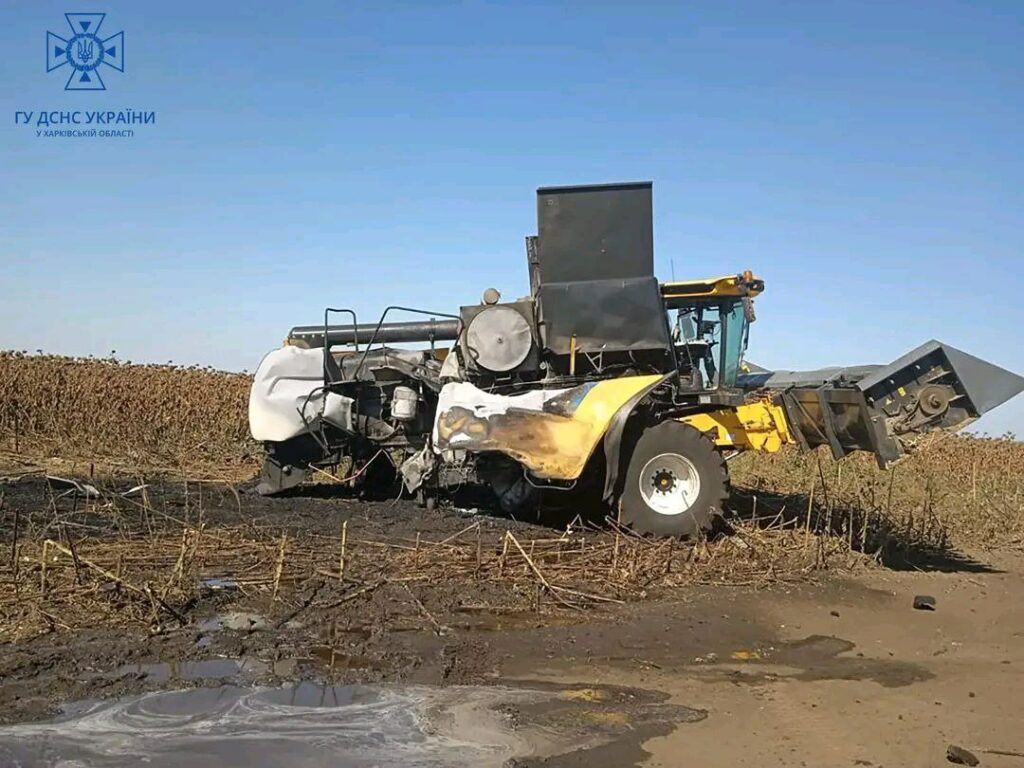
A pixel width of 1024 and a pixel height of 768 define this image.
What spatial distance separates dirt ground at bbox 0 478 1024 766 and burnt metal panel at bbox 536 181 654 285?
3.81 metres

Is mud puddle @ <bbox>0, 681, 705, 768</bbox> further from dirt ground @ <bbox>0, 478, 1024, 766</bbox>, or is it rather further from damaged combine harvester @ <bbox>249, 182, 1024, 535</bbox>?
damaged combine harvester @ <bbox>249, 182, 1024, 535</bbox>

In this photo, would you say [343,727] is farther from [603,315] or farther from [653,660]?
[603,315]

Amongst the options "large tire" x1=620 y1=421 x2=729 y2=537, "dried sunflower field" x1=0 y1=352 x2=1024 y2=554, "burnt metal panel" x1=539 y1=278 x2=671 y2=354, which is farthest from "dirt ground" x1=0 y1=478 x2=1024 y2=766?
"dried sunflower field" x1=0 y1=352 x2=1024 y2=554

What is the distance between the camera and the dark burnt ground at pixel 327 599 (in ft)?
17.2

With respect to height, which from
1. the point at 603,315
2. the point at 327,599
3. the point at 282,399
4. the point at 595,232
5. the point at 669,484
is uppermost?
the point at 595,232

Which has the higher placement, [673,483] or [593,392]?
[593,392]

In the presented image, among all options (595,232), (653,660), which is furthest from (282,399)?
(653,660)

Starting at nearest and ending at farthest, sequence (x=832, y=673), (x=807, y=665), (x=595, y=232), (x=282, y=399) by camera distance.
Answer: (x=832, y=673) → (x=807, y=665) → (x=595, y=232) → (x=282, y=399)

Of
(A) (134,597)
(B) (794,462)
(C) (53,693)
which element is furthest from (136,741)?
(B) (794,462)

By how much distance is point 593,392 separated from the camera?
916cm

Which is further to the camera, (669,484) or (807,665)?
(669,484)

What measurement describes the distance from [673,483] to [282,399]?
193 inches

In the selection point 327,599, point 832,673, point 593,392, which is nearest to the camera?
point 832,673

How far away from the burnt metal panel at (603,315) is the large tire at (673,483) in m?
1.26
